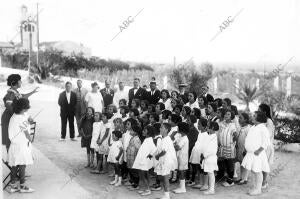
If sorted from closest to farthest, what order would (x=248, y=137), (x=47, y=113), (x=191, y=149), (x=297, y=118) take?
1. (x=248, y=137)
2. (x=191, y=149)
3. (x=297, y=118)
4. (x=47, y=113)

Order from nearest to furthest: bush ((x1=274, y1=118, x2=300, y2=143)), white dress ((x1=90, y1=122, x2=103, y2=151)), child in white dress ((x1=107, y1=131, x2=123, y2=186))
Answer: child in white dress ((x1=107, y1=131, x2=123, y2=186)) → white dress ((x1=90, y1=122, x2=103, y2=151)) → bush ((x1=274, y1=118, x2=300, y2=143))

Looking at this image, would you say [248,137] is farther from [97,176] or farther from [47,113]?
[47,113]

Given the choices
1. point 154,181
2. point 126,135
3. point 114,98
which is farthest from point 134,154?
point 114,98

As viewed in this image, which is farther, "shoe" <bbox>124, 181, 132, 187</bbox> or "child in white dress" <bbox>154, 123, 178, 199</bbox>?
"shoe" <bbox>124, 181, 132, 187</bbox>

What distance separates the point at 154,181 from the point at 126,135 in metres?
1.07

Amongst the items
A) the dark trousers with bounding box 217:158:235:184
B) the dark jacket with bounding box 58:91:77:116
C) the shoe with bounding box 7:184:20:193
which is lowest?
the shoe with bounding box 7:184:20:193

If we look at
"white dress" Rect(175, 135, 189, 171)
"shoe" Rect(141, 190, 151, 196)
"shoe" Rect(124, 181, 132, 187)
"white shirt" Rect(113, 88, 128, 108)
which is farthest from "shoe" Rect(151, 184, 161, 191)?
"white shirt" Rect(113, 88, 128, 108)

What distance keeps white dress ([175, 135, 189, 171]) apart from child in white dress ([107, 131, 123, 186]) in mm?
977

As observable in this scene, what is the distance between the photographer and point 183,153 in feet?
22.2

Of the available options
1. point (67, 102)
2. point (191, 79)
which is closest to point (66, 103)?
point (67, 102)

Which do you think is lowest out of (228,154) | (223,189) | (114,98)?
(223,189)

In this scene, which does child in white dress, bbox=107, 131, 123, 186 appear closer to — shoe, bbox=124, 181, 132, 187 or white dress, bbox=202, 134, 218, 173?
shoe, bbox=124, 181, 132, 187

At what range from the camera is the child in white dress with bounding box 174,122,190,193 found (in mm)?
6703

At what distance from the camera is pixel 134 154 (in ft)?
22.1
